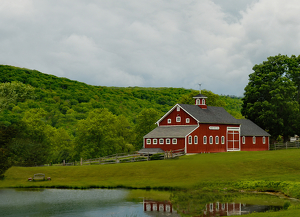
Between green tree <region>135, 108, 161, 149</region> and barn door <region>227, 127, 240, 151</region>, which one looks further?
green tree <region>135, 108, 161, 149</region>

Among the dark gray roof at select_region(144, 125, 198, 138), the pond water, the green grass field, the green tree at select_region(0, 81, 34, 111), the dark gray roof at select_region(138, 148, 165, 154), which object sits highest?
the green tree at select_region(0, 81, 34, 111)

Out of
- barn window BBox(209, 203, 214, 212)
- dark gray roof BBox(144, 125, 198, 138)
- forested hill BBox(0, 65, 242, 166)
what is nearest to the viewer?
barn window BBox(209, 203, 214, 212)

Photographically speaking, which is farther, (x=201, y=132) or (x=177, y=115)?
(x=177, y=115)

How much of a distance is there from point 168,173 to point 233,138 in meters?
31.7

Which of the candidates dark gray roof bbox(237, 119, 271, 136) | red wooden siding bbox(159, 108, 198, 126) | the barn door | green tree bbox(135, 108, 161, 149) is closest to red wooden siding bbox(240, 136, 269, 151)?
dark gray roof bbox(237, 119, 271, 136)

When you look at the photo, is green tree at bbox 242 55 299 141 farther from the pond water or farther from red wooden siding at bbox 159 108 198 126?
the pond water

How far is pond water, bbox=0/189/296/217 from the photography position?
30.8 m

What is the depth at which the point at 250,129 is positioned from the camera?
268 ft

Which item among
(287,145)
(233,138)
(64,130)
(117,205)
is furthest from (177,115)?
(64,130)

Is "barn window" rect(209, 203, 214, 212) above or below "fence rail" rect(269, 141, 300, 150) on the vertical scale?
below

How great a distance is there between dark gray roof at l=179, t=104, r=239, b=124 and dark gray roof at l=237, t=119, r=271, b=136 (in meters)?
3.80

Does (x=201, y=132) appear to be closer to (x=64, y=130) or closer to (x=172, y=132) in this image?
(x=172, y=132)

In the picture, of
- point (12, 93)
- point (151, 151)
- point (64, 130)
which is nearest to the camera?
point (12, 93)

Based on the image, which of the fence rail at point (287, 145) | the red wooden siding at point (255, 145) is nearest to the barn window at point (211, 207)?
the red wooden siding at point (255, 145)
